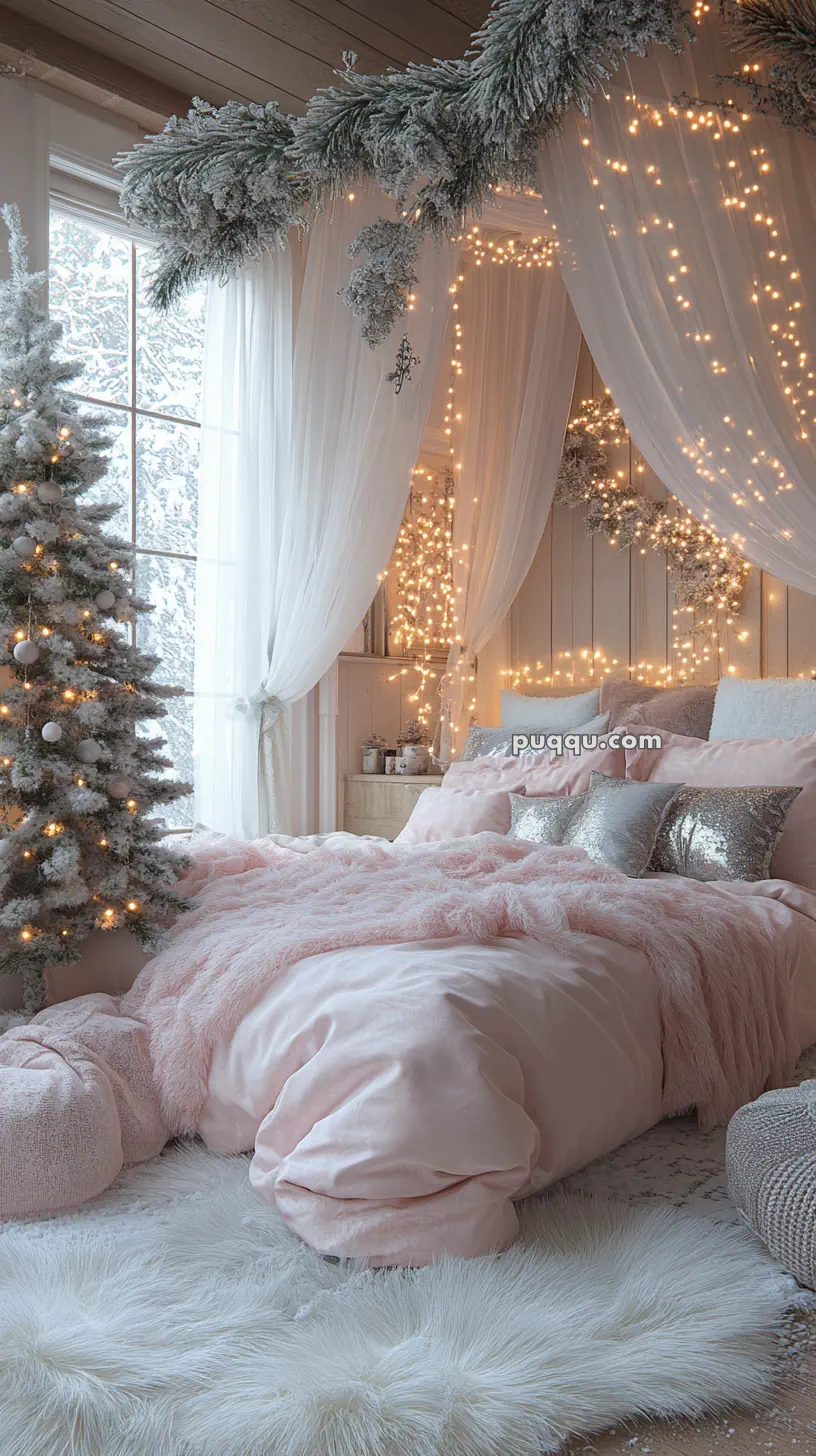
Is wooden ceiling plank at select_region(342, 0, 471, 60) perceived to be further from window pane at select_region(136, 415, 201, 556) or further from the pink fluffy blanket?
the pink fluffy blanket

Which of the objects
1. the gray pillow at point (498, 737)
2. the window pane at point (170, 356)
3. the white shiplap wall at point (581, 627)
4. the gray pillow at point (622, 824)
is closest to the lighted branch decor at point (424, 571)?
the white shiplap wall at point (581, 627)

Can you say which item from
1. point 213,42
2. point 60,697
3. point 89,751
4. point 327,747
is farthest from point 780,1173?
point 213,42

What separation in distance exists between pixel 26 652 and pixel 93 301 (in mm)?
1969

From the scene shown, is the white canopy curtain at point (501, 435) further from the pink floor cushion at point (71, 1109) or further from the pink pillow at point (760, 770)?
the pink floor cushion at point (71, 1109)

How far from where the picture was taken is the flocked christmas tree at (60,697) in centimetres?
254

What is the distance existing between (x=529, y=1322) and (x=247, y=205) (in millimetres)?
2420

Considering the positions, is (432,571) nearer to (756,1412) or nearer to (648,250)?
(648,250)

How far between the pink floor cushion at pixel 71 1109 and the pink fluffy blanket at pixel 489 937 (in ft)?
0.18

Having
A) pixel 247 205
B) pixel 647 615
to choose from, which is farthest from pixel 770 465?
pixel 647 615

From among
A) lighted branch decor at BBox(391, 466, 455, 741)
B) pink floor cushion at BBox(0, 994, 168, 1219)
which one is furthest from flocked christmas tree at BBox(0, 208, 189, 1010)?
lighted branch decor at BBox(391, 466, 455, 741)

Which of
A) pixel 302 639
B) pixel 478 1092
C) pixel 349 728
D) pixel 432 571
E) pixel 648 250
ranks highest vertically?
pixel 648 250

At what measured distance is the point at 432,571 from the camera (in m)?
4.88

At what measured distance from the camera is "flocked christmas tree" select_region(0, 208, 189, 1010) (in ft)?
8.33

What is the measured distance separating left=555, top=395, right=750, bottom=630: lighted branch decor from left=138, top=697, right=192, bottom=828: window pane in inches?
73.5
